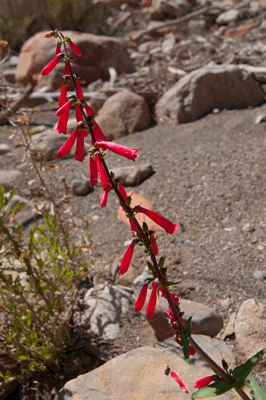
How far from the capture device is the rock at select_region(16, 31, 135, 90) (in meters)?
6.98

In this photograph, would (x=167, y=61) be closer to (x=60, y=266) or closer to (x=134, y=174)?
(x=134, y=174)

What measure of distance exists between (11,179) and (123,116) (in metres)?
1.82

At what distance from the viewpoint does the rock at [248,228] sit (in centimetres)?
286

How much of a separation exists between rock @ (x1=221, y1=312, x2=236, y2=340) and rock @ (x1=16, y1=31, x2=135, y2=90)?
5775 millimetres

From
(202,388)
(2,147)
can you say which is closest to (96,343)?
(202,388)

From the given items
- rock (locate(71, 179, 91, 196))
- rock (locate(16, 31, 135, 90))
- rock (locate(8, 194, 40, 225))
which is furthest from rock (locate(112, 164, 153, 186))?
rock (locate(16, 31, 135, 90))

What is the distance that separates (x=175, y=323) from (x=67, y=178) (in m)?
3.18

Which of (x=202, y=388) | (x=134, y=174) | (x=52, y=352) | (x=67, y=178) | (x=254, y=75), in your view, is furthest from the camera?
(x=254, y=75)

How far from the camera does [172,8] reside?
9.31 meters

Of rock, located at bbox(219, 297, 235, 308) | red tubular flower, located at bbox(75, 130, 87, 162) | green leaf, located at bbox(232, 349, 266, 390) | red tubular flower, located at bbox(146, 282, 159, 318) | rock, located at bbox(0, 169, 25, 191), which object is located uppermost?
red tubular flower, located at bbox(75, 130, 87, 162)

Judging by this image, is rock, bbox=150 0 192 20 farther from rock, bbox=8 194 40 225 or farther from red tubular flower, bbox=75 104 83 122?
red tubular flower, bbox=75 104 83 122

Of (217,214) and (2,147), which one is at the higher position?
(2,147)

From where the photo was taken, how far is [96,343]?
249cm

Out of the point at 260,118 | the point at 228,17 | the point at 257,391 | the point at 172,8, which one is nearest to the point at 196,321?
the point at 257,391
